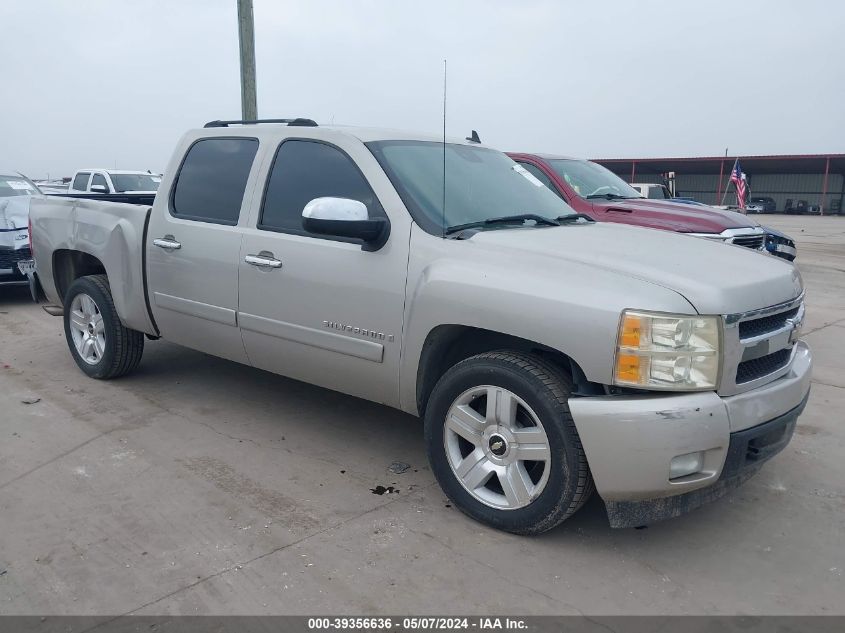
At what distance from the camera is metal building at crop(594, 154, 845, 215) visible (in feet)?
→ 160

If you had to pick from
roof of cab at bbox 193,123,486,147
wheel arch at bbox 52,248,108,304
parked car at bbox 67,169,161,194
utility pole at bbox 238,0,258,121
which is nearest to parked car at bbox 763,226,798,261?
roof of cab at bbox 193,123,486,147

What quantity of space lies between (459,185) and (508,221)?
34 cm

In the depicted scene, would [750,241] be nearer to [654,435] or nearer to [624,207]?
[624,207]

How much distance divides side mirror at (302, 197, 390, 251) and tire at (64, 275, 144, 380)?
7.94ft

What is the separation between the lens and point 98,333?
5.41 m

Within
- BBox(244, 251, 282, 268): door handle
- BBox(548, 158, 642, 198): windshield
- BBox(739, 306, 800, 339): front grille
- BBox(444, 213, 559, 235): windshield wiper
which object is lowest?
BBox(739, 306, 800, 339): front grille

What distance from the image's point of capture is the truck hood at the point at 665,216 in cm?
724

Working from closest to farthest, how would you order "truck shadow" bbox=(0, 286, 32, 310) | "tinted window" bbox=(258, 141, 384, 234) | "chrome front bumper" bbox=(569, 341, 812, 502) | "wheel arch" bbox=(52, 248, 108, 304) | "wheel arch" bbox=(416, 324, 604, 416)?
"chrome front bumper" bbox=(569, 341, 812, 502), "wheel arch" bbox=(416, 324, 604, 416), "tinted window" bbox=(258, 141, 384, 234), "wheel arch" bbox=(52, 248, 108, 304), "truck shadow" bbox=(0, 286, 32, 310)

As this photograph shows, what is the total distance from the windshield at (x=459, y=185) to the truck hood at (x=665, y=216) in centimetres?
302

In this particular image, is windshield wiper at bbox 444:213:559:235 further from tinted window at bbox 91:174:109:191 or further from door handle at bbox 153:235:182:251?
tinted window at bbox 91:174:109:191

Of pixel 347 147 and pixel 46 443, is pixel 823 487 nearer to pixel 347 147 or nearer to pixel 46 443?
pixel 347 147

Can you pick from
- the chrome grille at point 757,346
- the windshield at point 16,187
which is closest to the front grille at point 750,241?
the chrome grille at point 757,346

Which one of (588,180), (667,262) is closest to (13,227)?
(588,180)

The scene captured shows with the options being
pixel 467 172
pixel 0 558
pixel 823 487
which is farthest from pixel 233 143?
pixel 823 487
